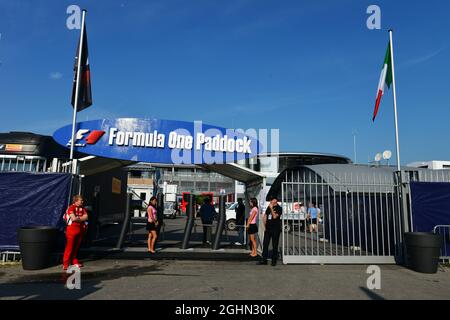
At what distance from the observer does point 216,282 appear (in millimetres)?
7410

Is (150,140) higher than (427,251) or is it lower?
higher

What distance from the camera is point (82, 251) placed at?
10.8 meters

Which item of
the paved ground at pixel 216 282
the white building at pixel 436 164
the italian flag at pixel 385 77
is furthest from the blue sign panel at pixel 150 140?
the white building at pixel 436 164

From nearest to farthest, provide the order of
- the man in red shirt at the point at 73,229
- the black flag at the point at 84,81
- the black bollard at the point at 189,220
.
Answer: the man in red shirt at the point at 73,229 → the black flag at the point at 84,81 → the black bollard at the point at 189,220

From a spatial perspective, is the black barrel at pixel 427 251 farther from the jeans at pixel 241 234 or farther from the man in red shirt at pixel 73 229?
the man in red shirt at pixel 73 229

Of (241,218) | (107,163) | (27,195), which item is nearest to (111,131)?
(107,163)

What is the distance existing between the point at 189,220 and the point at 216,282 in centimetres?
473

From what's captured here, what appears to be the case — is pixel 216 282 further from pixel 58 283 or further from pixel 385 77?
pixel 385 77

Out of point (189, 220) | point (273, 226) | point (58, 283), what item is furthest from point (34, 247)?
point (273, 226)

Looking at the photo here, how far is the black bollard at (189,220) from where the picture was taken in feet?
38.7

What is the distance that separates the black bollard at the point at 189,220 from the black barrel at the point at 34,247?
4356mm

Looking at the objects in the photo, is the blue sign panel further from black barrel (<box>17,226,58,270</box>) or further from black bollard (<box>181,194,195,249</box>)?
black barrel (<box>17,226,58,270</box>)
